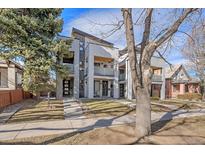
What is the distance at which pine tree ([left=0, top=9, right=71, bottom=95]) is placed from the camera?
57.5ft

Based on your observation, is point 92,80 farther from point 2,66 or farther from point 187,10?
point 187,10

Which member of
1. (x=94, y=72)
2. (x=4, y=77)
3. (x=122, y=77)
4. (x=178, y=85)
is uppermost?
(x=94, y=72)

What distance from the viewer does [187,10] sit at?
7.48 m

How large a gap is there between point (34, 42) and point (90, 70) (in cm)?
766

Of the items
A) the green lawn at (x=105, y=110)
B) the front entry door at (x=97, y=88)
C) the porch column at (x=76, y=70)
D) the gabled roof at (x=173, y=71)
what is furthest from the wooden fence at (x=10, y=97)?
the gabled roof at (x=173, y=71)

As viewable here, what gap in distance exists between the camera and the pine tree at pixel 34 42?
1751 centimetres

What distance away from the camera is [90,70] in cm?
2406

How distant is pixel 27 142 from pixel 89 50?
18.3m

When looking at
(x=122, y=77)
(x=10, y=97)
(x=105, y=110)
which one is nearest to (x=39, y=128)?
(x=105, y=110)

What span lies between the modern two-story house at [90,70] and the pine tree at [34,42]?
177 inches

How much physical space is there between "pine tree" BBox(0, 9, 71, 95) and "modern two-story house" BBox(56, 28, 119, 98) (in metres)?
4.49

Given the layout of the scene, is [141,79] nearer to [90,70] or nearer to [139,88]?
[139,88]

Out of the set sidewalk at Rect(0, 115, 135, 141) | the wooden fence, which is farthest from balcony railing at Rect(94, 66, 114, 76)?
sidewalk at Rect(0, 115, 135, 141)
